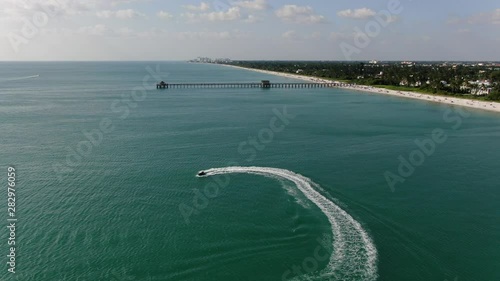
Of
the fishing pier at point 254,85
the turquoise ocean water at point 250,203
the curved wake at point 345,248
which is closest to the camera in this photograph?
the curved wake at point 345,248

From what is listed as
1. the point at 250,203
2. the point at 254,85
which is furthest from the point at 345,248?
the point at 254,85

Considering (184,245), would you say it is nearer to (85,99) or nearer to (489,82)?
(85,99)

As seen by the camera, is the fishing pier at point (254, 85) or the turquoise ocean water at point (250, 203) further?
the fishing pier at point (254, 85)

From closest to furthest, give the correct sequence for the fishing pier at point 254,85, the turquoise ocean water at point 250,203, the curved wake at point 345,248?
the curved wake at point 345,248
the turquoise ocean water at point 250,203
the fishing pier at point 254,85

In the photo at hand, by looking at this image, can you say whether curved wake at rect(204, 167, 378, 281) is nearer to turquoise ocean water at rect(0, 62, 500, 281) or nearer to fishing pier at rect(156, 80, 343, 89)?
turquoise ocean water at rect(0, 62, 500, 281)

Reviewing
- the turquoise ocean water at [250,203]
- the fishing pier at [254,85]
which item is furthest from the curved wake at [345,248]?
the fishing pier at [254,85]

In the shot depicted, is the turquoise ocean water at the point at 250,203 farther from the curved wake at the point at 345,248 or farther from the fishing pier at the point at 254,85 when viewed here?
the fishing pier at the point at 254,85

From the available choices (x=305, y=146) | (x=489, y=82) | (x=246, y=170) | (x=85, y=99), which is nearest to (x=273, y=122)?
(x=305, y=146)

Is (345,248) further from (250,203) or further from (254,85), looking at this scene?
(254,85)
